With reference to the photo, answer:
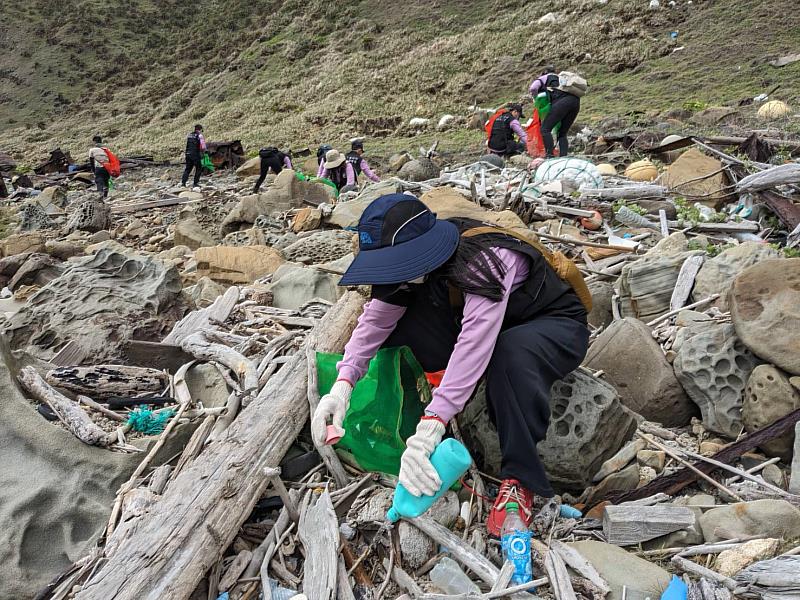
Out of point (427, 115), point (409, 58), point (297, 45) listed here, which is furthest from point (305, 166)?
point (297, 45)

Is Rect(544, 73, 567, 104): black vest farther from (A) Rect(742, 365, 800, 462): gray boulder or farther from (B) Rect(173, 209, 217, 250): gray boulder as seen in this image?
(A) Rect(742, 365, 800, 462): gray boulder

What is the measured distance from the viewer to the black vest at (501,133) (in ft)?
34.8

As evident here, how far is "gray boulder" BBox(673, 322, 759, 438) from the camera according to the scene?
2896mm

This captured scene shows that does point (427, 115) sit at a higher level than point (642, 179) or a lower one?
lower

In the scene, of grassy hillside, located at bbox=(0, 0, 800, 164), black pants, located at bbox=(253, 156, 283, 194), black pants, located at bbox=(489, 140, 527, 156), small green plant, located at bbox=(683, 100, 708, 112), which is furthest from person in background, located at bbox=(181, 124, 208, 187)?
small green plant, located at bbox=(683, 100, 708, 112)

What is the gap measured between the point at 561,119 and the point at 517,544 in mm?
8369

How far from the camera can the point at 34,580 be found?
219 centimetres

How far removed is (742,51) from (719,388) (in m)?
19.4

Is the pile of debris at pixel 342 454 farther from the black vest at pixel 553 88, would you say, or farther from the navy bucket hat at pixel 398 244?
the black vest at pixel 553 88

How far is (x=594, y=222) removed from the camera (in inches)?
229

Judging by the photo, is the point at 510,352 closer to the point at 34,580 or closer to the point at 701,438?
the point at 701,438

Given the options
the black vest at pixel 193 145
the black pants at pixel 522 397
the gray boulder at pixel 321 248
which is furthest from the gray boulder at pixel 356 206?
the black vest at pixel 193 145

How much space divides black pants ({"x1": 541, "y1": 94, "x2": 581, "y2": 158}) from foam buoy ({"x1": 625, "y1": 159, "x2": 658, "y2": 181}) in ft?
6.52

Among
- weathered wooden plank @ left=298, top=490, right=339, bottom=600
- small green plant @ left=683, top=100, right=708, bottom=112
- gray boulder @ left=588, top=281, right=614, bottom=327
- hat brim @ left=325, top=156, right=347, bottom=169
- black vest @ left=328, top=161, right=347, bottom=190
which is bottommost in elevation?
small green plant @ left=683, top=100, right=708, bottom=112
